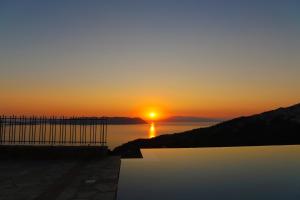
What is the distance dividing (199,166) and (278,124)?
2098 cm

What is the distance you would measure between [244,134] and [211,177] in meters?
19.3

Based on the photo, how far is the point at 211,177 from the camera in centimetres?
1109

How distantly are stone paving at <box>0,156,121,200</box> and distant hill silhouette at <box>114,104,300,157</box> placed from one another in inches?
399

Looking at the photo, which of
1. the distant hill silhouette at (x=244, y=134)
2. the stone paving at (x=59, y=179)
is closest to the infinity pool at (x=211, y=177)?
the stone paving at (x=59, y=179)

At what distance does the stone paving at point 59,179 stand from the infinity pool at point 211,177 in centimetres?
56

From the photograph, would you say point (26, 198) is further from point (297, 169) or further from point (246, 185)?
point (297, 169)

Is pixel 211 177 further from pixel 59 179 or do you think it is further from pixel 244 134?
pixel 244 134

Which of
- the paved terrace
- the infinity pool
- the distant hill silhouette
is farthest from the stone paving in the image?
the distant hill silhouette

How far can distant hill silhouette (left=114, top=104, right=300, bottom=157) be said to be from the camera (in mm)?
25219

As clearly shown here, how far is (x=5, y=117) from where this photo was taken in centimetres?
1555

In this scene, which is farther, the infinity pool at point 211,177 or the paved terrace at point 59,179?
the infinity pool at point 211,177

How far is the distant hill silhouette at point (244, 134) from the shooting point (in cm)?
2522

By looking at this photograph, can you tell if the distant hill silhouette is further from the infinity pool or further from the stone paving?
the stone paving

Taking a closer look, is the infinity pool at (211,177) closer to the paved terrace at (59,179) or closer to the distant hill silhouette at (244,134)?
the paved terrace at (59,179)
